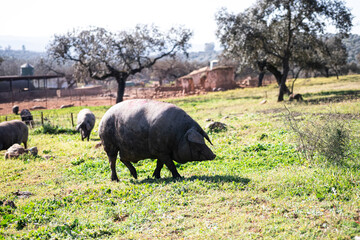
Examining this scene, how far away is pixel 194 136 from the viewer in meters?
8.02

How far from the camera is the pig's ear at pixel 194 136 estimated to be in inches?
314

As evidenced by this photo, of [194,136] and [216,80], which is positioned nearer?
[194,136]

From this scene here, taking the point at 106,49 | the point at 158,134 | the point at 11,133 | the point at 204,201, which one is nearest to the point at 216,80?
the point at 106,49

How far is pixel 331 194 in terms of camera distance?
618cm

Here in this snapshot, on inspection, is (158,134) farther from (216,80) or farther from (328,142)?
(216,80)

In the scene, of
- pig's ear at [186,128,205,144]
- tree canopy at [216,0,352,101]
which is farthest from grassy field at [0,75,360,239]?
tree canopy at [216,0,352,101]

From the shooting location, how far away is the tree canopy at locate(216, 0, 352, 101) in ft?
81.3

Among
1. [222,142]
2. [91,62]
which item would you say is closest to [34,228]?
[222,142]

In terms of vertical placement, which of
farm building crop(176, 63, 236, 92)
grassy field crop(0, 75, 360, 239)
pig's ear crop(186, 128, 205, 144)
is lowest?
grassy field crop(0, 75, 360, 239)

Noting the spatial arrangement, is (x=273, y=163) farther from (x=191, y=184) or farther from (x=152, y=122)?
(x=152, y=122)

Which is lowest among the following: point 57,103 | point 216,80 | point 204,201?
point 204,201

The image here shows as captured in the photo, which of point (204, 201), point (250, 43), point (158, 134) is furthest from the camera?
point (250, 43)

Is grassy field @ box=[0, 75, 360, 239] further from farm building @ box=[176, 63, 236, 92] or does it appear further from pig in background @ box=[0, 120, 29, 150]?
farm building @ box=[176, 63, 236, 92]

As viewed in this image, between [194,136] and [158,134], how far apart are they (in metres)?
0.91
